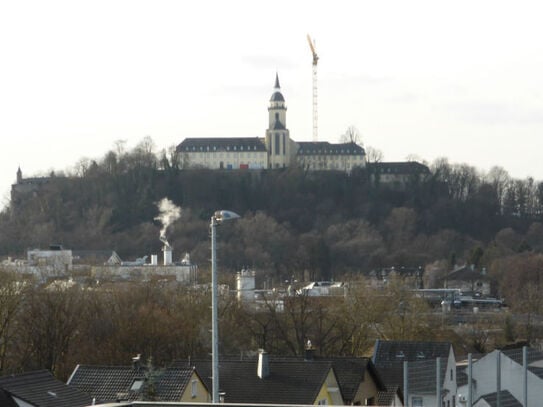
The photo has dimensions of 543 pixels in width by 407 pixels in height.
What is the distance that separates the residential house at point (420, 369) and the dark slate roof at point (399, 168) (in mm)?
143112

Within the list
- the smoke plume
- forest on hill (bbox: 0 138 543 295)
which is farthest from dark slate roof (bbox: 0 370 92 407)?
the smoke plume

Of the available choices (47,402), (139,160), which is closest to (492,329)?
(47,402)

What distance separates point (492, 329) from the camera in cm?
8175

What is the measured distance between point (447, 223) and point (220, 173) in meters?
26.2

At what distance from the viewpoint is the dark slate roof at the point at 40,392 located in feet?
107

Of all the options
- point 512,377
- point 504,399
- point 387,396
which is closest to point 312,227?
point 387,396

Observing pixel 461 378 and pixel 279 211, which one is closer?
pixel 461 378

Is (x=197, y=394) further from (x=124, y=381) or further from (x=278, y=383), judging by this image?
(x=278, y=383)

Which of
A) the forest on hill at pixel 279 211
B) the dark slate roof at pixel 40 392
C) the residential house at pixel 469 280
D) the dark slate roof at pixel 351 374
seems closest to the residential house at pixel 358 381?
the dark slate roof at pixel 351 374

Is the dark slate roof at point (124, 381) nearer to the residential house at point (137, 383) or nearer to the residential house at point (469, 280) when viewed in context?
the residential house at point (137, 383)

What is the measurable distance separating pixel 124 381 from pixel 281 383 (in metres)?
3.50

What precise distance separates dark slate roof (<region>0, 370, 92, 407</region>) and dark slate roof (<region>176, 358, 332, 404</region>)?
387 centimetres

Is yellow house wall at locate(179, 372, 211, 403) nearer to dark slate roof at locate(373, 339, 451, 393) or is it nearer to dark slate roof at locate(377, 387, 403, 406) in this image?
dark slate roof at locate(377, 387, 403, 406)

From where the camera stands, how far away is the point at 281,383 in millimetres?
37125
